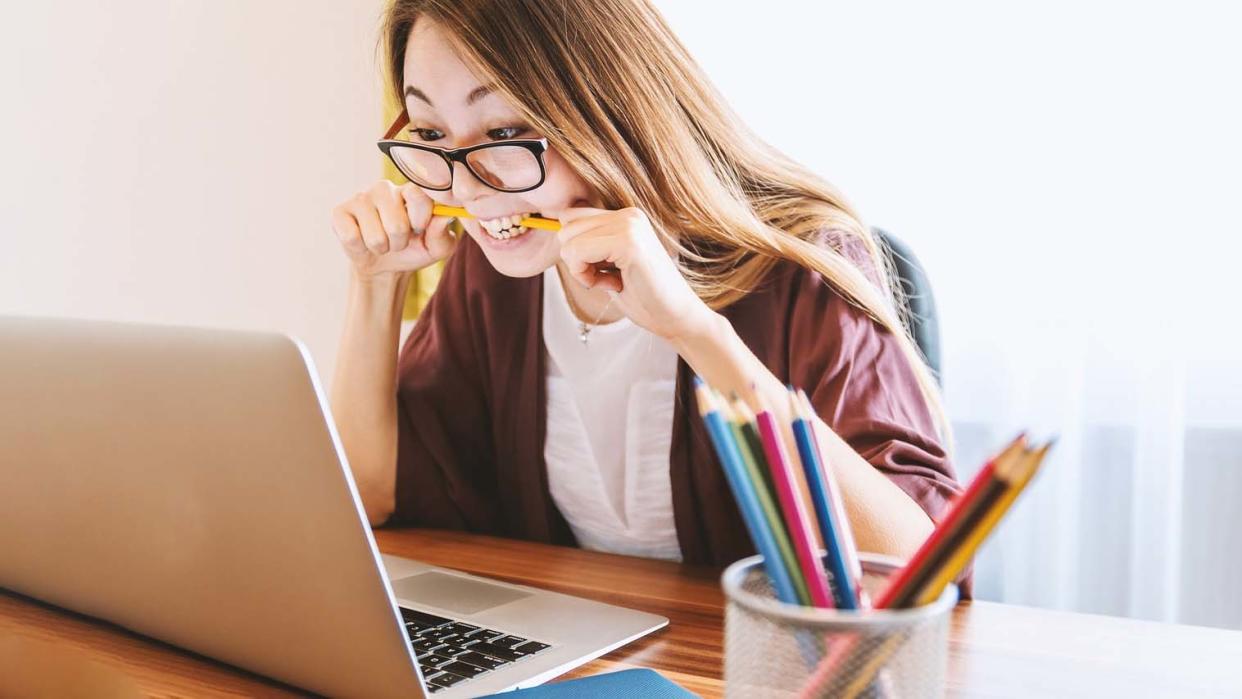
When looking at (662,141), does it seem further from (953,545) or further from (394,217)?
(953,545)

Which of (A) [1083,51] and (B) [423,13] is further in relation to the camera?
(A) [1083,51]

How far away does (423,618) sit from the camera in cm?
77

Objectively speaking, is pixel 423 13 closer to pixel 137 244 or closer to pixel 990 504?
pixel 990 504

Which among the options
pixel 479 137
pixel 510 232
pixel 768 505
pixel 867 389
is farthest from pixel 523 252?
pixel 768 505

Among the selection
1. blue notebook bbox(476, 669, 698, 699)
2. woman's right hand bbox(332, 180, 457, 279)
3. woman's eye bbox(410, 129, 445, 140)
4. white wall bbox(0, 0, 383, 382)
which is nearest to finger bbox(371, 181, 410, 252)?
woman's right hand bbox(332, 180, 457, 279)

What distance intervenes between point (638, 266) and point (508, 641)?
12.8 inches

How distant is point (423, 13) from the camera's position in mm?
1075

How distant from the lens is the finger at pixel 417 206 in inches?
46.8

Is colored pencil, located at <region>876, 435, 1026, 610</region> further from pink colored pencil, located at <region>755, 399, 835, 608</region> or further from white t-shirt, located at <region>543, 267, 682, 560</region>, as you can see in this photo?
white t-shirt, located at <region>543, 267, 682, 560</region>

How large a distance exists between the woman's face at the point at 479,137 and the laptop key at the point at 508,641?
478 millimetres

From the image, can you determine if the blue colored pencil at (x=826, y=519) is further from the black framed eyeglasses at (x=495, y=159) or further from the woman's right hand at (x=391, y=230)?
the woman's right hand at (x=391, y=230)

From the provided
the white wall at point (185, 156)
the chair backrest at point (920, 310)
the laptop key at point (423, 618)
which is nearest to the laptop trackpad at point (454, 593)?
the laptop key at point (423, 618)

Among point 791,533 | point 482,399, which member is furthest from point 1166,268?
point 791,533

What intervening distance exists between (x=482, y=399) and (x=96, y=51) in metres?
1.98
